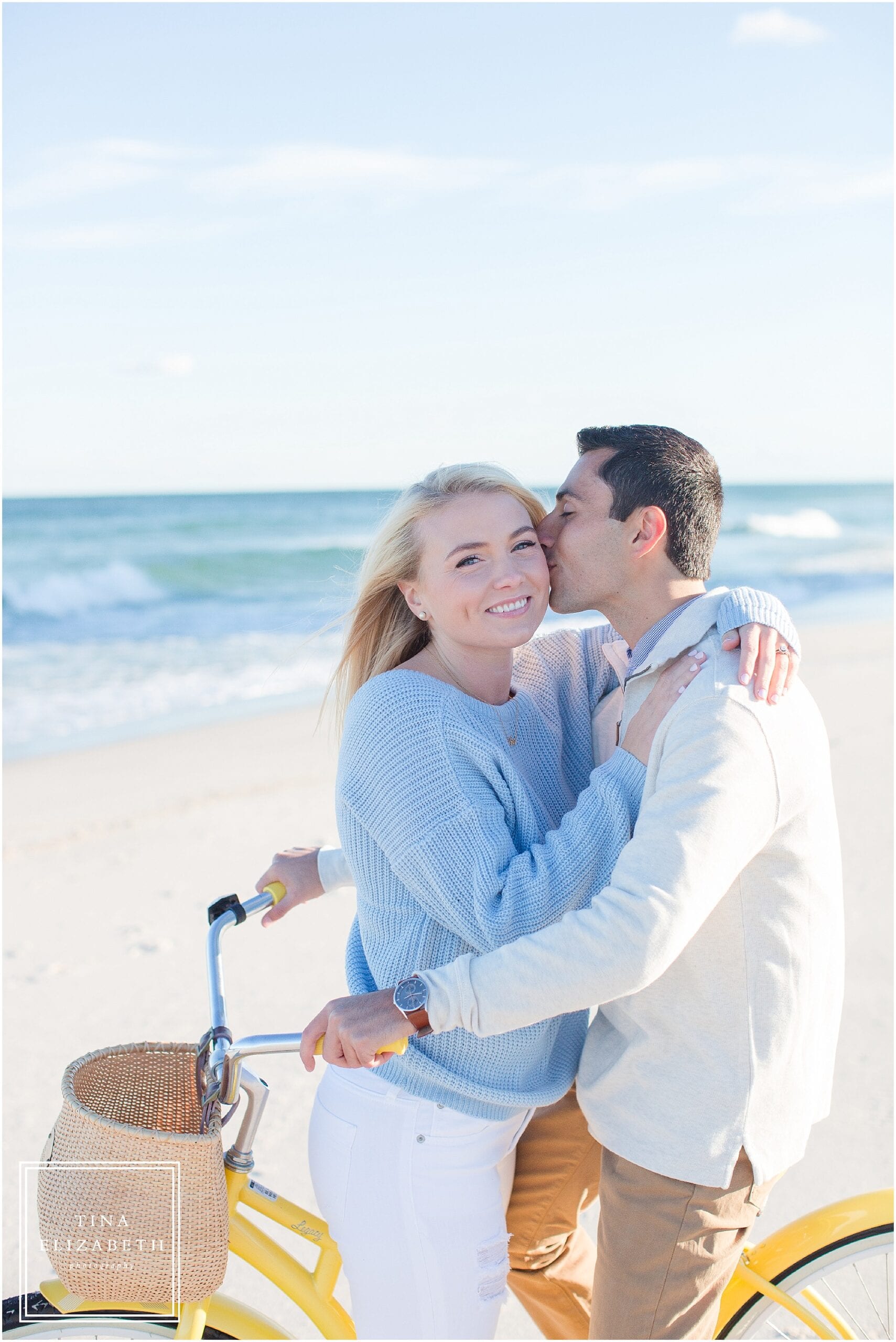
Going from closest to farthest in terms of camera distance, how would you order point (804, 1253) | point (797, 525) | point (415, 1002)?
point (415, 1002) < point (804, 1253) < point (797, 525)

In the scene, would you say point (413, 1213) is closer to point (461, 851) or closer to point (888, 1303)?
point (461, 851)

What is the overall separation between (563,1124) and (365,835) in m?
0.79

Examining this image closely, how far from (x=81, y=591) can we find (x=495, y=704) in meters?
25.1

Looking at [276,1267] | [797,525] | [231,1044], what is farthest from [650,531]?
[797,525]

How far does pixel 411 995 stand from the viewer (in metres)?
1.75

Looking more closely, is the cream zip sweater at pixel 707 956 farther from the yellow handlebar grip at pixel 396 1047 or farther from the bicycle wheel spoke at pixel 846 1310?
the bicycle wheel spoke at pixel 846 1310

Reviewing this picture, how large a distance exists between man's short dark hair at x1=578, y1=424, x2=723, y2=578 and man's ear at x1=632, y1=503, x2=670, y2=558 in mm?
12

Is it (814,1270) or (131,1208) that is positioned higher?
(131,1208)

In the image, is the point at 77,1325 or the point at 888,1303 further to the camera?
the point at 888,1303

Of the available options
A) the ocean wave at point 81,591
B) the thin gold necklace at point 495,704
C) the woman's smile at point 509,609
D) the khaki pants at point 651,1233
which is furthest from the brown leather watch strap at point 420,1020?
the ocean wave at point 81,591

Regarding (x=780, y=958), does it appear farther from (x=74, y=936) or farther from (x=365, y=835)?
(x=74, y=936)

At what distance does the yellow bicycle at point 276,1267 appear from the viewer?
198 centimetres

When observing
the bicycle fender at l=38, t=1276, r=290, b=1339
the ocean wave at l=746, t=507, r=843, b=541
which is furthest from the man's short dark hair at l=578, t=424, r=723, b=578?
the ocean wave at l=746, t=507, r=843, b=541

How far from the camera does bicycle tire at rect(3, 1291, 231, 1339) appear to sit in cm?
202
